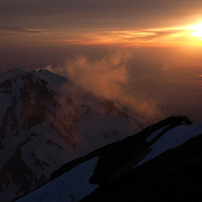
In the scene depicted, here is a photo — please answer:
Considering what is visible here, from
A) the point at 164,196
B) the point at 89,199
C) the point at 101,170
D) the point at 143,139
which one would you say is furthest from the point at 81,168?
the point at 164,196

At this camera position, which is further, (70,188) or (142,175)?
(70,188)

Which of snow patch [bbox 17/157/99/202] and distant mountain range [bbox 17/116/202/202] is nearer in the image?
distant mountain range [bbox 17/116/202/202]

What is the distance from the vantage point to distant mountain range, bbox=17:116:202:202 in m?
20.2

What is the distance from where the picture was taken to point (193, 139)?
31297 millimetres

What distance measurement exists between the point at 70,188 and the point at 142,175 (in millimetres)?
10318

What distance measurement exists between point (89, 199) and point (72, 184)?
25.7 feet

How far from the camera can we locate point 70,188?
3422 cm

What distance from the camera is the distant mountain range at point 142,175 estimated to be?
66.3 feet

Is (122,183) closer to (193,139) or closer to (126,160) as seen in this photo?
(193,139)

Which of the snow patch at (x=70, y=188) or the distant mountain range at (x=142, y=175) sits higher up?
the distant mountain range at (x=142, y=175)

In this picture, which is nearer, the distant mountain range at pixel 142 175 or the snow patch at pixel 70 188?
the distant mountain range at pixel 142 175

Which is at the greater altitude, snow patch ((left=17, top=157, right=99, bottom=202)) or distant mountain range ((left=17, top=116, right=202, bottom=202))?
distant mountain range ((left=17, top=116, right=202, bottom=202))

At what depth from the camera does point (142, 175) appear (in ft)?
88.6

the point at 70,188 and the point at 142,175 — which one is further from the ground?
the point at 142,175
